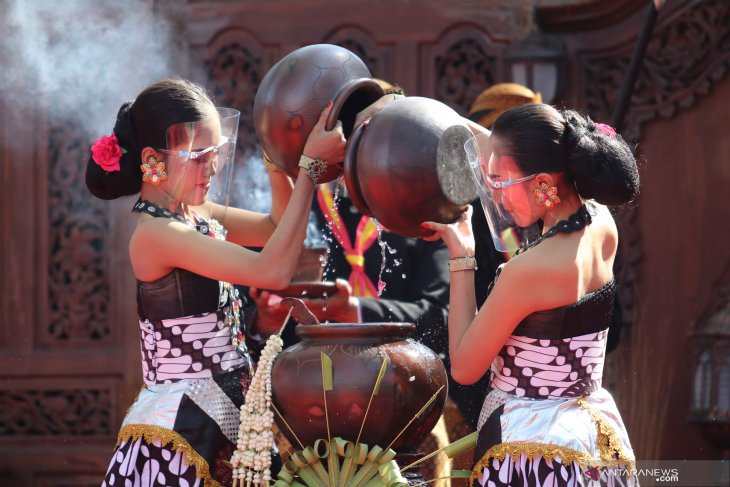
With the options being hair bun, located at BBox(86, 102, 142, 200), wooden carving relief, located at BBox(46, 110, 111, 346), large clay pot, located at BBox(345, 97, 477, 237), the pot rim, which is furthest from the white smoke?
the pot rim

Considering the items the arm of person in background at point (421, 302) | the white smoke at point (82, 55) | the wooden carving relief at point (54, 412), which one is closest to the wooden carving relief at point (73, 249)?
the white smoke at point (82, 55)

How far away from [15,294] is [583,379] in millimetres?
3437

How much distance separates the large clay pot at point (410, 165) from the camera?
2.84 m

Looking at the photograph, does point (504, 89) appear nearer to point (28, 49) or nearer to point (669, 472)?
point (669, 472)

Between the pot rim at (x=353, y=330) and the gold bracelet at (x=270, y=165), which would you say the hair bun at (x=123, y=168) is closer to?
the gold bracelet at (x=270, y=165)

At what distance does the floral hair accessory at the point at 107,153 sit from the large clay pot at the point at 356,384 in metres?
0.69

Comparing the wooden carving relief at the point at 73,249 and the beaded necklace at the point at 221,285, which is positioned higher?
the beaded necklace at the point at 221,285

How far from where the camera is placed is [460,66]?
205 inches

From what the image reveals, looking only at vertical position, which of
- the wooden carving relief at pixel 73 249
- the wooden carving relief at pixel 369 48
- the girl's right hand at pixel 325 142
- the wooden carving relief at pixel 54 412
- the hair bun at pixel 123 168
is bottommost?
the wooden carving relief at pixel 54 412

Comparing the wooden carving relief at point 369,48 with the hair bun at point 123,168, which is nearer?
the hair bun at point 123,168

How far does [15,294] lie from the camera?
17.7ft

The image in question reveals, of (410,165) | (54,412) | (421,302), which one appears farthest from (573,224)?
(54,412)

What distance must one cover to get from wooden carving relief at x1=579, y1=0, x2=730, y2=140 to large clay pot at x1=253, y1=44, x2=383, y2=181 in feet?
7.24

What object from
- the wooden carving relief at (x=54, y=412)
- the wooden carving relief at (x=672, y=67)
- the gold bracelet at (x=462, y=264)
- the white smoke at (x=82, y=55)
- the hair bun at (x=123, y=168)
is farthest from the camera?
the wooden carving relief at (x=54, y=412)
